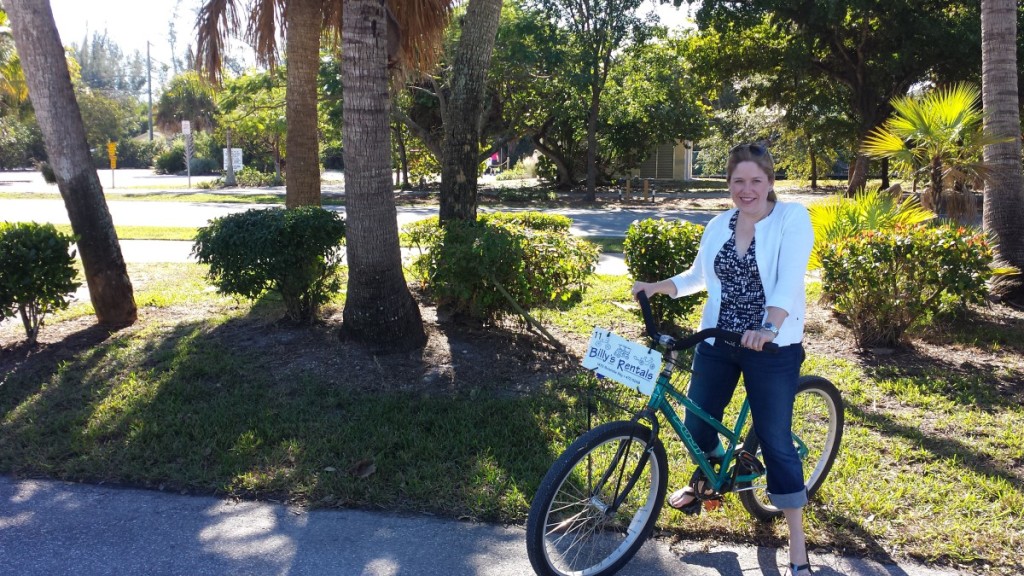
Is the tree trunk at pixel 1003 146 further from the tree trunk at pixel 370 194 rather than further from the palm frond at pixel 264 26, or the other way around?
the palm frond at pixel 264 26

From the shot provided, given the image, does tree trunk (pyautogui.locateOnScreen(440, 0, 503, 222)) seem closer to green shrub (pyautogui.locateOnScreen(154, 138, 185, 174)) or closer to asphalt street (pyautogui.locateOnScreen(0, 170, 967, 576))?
asphalt street (pyautogui.locateOnScreen(0, 170, 967, 576))

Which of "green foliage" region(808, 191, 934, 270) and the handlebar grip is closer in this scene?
the handlebar grip

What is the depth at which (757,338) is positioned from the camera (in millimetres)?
2865

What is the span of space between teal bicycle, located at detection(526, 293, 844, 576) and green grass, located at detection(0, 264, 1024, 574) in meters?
0.36

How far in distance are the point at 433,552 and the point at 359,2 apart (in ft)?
13.3

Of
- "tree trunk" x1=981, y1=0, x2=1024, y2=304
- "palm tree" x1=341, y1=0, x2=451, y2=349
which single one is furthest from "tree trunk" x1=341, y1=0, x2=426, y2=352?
"tree trunk" x1=981, y1=0, x2=1024, y2=304

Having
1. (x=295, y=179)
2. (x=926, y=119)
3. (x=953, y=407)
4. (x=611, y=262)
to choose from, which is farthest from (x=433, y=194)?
(x=953, y=407)

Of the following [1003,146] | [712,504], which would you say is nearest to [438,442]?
[712,504]

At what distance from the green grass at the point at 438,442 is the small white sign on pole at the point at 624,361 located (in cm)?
107

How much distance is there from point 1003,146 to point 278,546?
772 cm

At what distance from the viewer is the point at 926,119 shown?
7.92 meters

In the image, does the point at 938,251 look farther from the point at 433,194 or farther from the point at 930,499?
the point at 433,194

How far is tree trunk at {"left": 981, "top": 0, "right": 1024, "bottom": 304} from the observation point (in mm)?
7383

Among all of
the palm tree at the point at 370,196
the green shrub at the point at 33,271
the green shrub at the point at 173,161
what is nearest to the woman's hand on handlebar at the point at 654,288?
the palm tree at the point at 370,196
